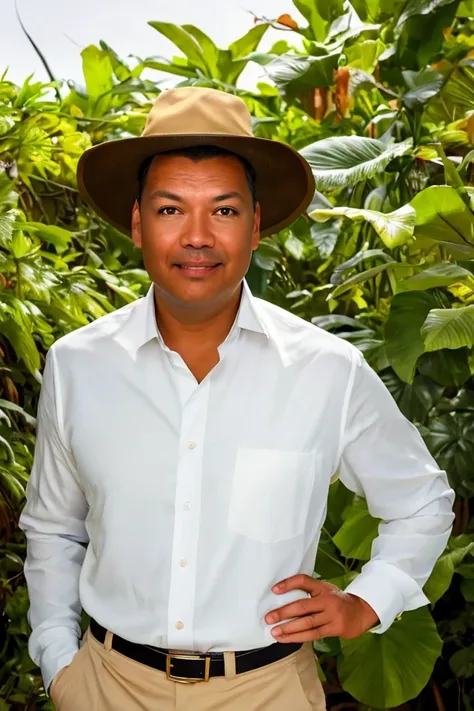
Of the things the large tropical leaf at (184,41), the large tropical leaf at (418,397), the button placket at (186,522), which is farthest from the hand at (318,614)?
the large tropical leaf at (184,41)

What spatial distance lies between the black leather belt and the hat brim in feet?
2.09

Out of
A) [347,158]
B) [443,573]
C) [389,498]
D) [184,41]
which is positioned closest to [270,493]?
[389,498]

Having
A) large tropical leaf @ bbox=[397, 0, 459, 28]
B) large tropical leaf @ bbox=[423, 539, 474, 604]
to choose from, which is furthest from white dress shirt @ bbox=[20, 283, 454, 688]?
large tropical leaf @ bbox=[397, 0, 459, 28]

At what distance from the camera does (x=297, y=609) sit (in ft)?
4.33

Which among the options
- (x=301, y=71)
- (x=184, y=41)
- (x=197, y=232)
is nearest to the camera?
(x=197, y=232)

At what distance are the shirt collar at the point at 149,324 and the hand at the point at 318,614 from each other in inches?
13.4

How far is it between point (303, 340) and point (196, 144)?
31 centimetres

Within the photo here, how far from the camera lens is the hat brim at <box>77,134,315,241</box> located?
1345 mm

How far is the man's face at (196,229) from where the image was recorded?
1297 millimetres

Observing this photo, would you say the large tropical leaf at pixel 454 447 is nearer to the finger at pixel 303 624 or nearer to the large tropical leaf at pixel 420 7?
the finger at pixel 303 624

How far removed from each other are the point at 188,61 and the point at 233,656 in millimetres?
1653

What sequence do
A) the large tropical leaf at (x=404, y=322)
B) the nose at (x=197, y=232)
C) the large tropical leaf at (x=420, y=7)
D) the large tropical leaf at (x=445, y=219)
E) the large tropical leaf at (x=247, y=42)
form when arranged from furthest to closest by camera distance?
the large tropical leaf at (x=247, y=42)
the large tropical leaf at (x=420, y=7)
the large tropical leaf at (x=404, y=322)
the large tropical leaf at (x=445, y=219)
the nose at (x=197, y=232)

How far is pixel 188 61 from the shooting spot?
8.29 feet

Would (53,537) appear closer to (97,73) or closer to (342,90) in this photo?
(342,90)
